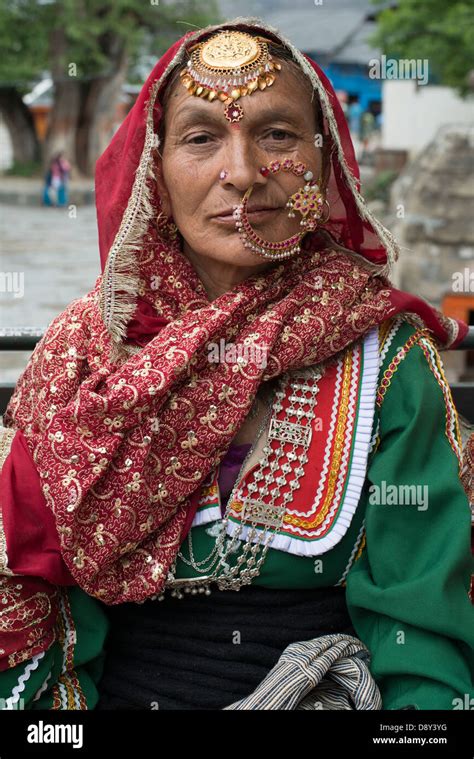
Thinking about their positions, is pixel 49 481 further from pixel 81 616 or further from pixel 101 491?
pixel 81 616

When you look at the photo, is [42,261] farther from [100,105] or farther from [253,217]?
[253,217]

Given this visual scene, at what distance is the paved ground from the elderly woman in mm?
6909

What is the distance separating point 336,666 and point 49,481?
2.30 feet

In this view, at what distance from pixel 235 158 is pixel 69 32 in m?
22.5

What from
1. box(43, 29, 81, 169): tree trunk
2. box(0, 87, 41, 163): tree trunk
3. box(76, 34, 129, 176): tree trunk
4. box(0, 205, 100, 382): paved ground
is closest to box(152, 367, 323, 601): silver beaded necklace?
box(0, 205, 100, 382): paved ground

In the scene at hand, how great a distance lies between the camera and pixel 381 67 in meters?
3.03

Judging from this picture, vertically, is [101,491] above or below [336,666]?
above

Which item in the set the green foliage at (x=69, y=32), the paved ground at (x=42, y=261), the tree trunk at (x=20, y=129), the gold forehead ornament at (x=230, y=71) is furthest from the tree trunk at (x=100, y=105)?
the gold forehead ornament at (x=230, y=71)

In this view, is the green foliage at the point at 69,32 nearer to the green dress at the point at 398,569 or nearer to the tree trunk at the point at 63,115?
the tree trunk at the point at 63,115

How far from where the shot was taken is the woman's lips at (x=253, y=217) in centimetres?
198

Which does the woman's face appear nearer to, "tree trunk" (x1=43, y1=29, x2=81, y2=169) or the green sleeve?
the green sleeve

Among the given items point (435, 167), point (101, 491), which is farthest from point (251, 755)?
point (435, 167)

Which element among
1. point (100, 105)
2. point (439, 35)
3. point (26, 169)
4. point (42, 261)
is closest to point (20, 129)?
point (26, 169)

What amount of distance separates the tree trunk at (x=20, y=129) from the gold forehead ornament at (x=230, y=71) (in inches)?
1032
